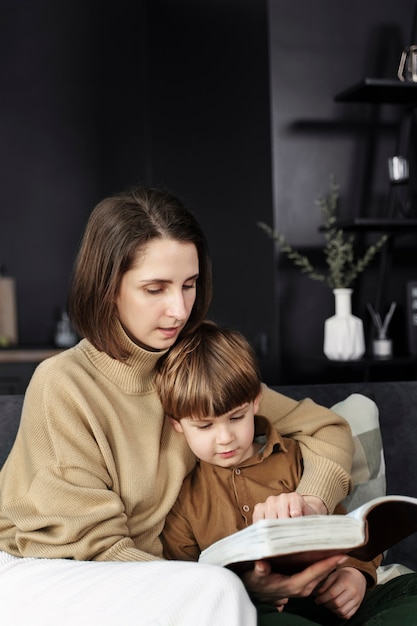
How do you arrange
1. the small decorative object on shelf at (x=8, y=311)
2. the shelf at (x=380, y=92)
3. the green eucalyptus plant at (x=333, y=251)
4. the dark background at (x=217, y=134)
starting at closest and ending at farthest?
the shelf at (x=380, y=92)
the green eucalyptus plant at (x=333, y=251)
the dark background at (x=217, y=134)
the small decorative object on shelf at (x=8, y=311)

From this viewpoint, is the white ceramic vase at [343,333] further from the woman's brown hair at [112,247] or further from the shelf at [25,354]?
the woman's brown hair at [112,247]

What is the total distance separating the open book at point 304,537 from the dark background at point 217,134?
262 cm

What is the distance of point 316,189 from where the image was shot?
13.4 feet

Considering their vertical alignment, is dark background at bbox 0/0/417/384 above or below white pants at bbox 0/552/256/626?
above

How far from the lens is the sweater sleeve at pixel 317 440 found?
180cm

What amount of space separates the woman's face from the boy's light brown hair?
9 centimetres

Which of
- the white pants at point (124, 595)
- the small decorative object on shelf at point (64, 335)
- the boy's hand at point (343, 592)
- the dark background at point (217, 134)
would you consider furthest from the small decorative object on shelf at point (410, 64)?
the white pants at point (124, 595)

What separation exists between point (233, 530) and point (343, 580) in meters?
0.22

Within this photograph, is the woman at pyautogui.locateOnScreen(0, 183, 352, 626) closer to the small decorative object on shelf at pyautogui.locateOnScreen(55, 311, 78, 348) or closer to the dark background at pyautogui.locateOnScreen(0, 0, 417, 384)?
the dark background at pyautogui.locateOnScreen(0, 0, 417, 384)

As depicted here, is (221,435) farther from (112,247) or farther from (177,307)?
(112,247)

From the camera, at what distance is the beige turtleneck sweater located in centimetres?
156

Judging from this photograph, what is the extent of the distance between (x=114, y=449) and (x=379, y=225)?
231 cm

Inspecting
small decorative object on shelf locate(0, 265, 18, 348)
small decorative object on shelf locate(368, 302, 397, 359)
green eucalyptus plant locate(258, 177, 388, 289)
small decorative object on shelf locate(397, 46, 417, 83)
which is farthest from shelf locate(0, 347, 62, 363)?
small decorative object on shelf locate(397, 46, 417, 83)

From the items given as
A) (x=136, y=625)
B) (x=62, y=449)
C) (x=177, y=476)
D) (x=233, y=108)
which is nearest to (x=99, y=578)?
(x=136, y=625)
